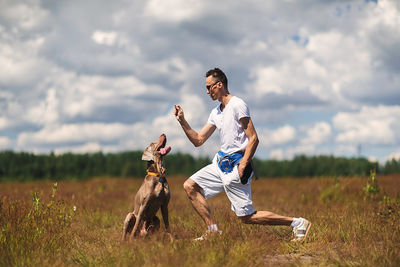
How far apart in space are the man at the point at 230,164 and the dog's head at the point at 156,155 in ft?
1.67

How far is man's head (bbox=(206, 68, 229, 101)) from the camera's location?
A: 16.3 feet

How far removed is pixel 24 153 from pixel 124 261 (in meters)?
24.0

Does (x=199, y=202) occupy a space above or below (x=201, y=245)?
above

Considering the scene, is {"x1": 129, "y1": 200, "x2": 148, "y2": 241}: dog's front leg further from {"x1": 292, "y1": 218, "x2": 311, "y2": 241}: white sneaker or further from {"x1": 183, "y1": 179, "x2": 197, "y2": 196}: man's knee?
{"x1": 292, "y1": 218, "x2": 311, "y2": 241}: white sneaker

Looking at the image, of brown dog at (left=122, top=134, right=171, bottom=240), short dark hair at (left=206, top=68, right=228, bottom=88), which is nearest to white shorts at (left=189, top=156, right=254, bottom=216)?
brown dog at (left=122, top=134, right=171, bottom=240)

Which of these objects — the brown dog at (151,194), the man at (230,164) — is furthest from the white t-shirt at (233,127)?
the brown dog at (151,194)

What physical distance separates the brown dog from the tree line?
16.8m

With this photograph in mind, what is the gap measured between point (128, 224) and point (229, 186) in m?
1.42

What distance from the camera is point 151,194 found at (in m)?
4.68

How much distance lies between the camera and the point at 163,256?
364 cm

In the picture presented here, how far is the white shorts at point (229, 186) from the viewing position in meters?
4.86

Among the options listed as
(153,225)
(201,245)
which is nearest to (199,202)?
(153,225)

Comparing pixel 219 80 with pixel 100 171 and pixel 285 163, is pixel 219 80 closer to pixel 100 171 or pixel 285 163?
pixel 100 171

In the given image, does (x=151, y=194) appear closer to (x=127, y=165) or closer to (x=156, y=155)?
(x=156, y=155)
